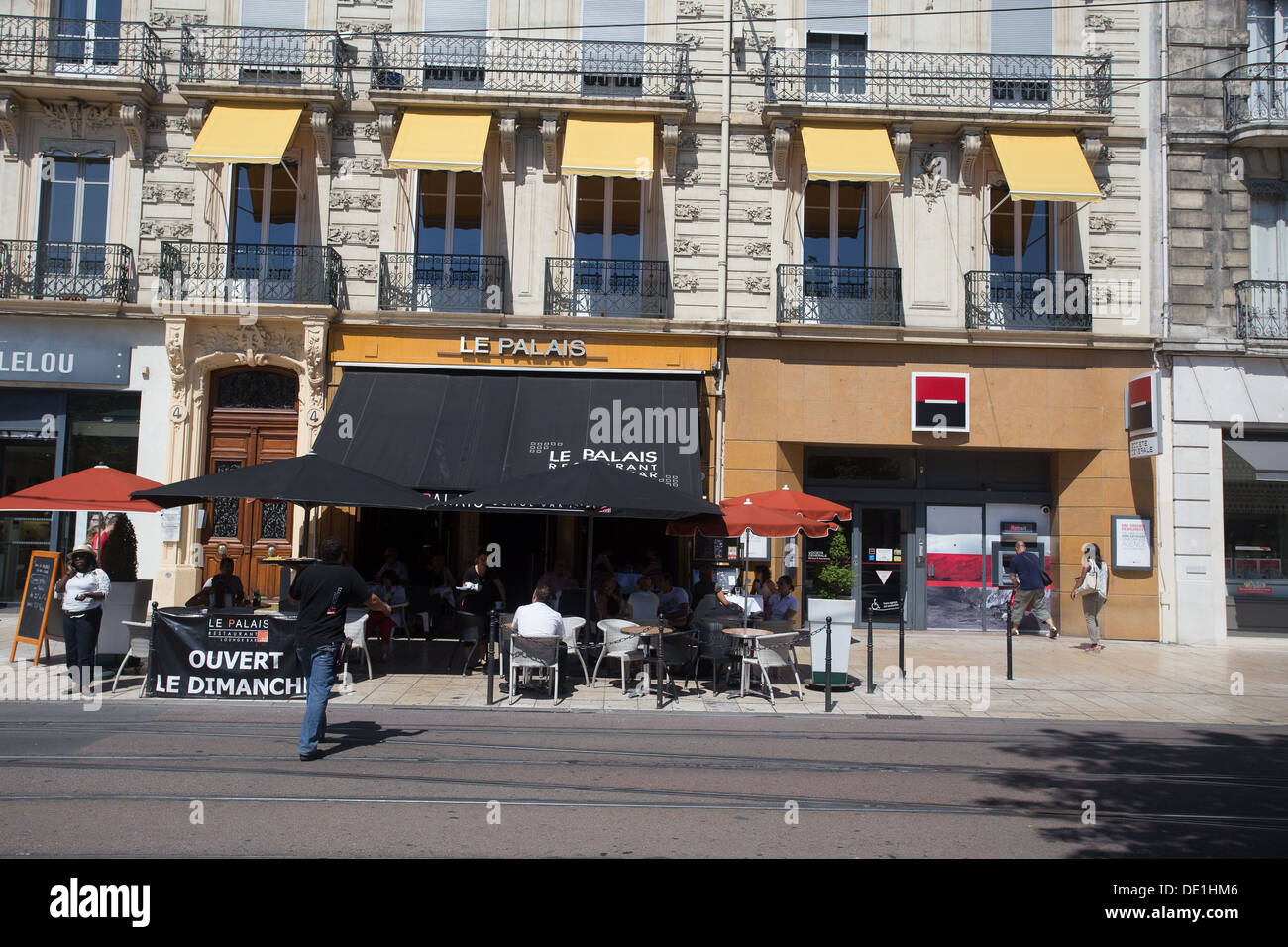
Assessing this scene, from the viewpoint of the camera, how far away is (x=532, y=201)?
55.5ft

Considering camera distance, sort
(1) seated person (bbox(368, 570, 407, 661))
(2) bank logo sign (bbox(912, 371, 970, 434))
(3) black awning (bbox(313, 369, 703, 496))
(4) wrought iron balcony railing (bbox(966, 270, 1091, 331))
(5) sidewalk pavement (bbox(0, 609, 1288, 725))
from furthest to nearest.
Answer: (4) wrought iron balcony railing (bbox(966, 270, 1091, 331)) < (2) bank logo sign (bbox(912, 371, 970, 434)) < (3) black awning (bbox(313, 369, 703, 496)) < (1) seated person (bbox(368, 570, 407, 661)) < (5) sidewalk pavement (bbox(0, 609, 1288, 725))

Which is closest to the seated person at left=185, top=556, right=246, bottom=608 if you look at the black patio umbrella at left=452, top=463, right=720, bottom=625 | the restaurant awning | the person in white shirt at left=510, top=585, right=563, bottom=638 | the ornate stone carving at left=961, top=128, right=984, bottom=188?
the black patio umbrella at left=452, top=463, right=720, bottom=625

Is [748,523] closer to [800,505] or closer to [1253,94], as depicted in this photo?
[800,505]

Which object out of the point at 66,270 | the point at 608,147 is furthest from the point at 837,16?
the point at 66,270

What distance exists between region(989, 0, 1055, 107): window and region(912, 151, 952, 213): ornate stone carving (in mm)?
1613

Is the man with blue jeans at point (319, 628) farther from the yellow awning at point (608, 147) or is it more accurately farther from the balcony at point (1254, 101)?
the balcony at point (1254, 101)

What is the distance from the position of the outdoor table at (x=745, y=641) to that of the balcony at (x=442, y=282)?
8389 mm

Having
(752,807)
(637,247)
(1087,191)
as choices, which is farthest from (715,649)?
(1087,191)

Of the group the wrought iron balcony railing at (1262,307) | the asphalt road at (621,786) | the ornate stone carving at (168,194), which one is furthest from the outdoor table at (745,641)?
the ornate stone carving at (168,194)

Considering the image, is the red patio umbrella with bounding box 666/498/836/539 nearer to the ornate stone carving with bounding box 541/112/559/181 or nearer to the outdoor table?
the outdoor table

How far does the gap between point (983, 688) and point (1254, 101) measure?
1296 centimetres

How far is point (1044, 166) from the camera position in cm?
1641

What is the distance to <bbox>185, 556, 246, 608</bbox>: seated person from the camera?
12.4 meters

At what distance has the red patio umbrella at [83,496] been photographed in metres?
11.8
